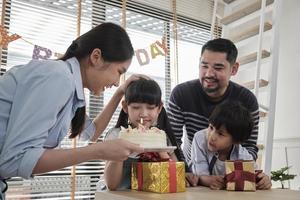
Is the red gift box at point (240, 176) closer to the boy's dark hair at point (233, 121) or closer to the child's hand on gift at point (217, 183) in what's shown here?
the child's hand on gift at point (217, 183)

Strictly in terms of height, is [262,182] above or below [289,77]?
below

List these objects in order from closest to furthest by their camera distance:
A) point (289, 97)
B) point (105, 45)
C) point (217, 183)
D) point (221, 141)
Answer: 1. point (105, 45)
2. point (217, 183)
3. point (221, 141)
4. point (289, 97)

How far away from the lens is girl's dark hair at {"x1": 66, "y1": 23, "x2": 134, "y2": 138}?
3.54 ft

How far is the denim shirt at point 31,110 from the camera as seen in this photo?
2.65ft

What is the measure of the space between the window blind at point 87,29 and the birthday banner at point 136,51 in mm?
44

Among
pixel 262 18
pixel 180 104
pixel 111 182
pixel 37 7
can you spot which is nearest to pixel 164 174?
pixel 111 182

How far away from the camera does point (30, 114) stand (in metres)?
0.82

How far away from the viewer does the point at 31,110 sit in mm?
824

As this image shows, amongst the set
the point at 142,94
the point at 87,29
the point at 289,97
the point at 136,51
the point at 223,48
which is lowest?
the point at 142,94

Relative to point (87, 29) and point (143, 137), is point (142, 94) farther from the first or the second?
point (87, 29)

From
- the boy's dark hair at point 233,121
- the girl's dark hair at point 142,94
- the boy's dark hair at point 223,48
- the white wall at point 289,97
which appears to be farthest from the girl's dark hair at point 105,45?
the white wall at point 289,97

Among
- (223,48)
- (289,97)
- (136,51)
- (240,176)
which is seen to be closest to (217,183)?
(240,176)

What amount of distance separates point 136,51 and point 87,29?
461mm

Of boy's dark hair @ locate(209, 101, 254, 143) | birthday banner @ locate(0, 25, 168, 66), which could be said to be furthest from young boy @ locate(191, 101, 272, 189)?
birthday banner @ locate(0, 25, 168, 66)
